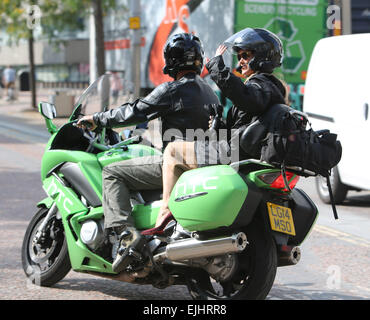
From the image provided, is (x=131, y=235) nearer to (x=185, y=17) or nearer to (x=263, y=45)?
(x=263, y=45)

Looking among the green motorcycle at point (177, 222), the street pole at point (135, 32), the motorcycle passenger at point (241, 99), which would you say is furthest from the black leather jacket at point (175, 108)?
the street pole at point (135, 32)

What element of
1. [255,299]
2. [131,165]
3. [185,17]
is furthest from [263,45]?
[185,17]

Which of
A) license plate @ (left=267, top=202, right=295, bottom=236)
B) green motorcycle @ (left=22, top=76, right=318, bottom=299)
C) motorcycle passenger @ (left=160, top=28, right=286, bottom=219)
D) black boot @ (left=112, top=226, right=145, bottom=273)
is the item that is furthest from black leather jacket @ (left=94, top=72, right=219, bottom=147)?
license plate @ (left=267, top=202, right=295, bottom=236)

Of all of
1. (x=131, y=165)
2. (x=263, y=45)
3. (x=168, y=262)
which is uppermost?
(x=263, y=45)

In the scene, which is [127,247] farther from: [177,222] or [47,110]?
[47,110]

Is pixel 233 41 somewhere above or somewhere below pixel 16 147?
above

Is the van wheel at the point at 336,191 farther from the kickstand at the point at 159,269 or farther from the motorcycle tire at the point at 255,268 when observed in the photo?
the motorcycle tire at the point at 255,268

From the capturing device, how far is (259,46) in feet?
15.5

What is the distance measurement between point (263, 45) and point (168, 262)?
1396 millimetres

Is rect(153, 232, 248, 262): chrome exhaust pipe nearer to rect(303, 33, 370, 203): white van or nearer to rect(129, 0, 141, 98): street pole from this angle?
rect(303, 33, 370, 203): white van

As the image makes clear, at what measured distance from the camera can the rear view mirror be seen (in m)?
5.61

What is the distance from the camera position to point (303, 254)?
23.3 ft

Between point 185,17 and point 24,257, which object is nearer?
point 24,257

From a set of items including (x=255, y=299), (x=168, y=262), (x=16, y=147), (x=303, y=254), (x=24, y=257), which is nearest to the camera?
(x=255, y=299)
